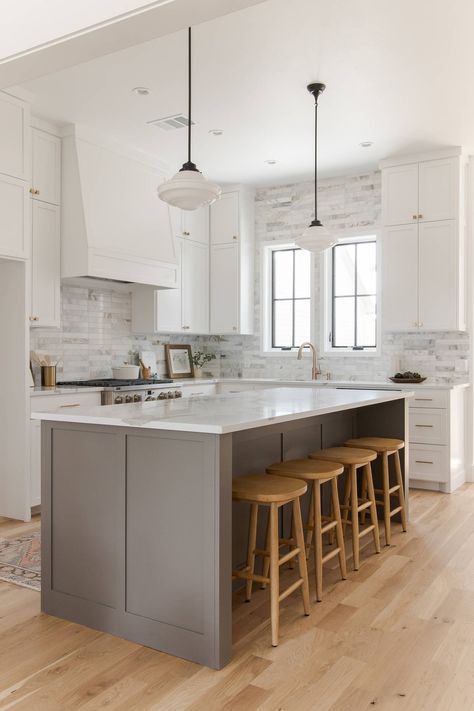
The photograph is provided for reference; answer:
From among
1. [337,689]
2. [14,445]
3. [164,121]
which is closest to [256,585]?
[337,689]

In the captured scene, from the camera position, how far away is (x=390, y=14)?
336 centimetres

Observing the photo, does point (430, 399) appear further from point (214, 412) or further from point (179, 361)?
point (214, 412)

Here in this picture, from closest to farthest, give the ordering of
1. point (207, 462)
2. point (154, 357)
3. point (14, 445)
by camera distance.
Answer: point (207, 462) < point (14, 445) < point (154, 357)

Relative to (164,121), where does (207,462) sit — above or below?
below

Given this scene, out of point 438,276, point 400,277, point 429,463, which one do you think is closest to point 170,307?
point 400,277

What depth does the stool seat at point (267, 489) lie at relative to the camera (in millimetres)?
2543

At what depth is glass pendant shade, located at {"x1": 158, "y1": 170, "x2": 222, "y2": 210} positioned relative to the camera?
2984mm

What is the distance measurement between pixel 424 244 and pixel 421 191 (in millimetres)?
487

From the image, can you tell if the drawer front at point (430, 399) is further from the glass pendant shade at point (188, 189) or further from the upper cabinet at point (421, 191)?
the glass pendant shade at point (188, 189)

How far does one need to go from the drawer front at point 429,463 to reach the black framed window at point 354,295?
4.47 ft

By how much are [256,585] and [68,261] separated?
3.03 m

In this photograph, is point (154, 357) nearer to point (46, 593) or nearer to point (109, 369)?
point (109, 369)

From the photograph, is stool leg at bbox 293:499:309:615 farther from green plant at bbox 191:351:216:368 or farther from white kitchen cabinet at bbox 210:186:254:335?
green plant at bbox 191:351:216:368

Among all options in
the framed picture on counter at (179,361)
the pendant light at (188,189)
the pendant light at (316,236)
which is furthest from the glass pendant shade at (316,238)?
the framed picture on counter at (179,361)
